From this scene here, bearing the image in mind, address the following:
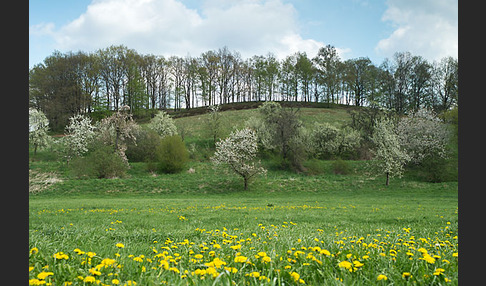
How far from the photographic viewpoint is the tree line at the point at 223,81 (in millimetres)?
61812

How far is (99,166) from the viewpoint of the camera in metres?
32.0

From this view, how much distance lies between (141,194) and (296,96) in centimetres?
6366

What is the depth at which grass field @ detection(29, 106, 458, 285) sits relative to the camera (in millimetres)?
2850

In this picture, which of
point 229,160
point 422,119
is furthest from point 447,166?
point 229,160

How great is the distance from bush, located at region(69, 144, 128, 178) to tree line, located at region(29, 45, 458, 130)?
116 feet

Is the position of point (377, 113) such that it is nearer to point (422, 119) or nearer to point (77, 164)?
point (422, 119)

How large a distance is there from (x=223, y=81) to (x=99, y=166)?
172 ft

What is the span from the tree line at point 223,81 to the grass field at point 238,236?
35559 millimetres

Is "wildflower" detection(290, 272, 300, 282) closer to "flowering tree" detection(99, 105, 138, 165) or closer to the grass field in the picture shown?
the grass field

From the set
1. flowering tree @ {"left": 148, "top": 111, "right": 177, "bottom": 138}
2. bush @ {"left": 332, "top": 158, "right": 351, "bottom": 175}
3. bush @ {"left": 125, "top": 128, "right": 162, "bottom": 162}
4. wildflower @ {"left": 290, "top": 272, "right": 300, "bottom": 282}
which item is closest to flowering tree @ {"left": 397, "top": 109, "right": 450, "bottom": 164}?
bush @ {"left": 332, "top": 158, "right": 351, "bottom": 175}

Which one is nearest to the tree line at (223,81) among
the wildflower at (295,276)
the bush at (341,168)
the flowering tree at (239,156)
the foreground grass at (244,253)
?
the bush at (341,168)

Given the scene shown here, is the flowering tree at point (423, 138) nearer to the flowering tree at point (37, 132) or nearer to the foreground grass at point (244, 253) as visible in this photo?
the foreground grass at point (244, 253)

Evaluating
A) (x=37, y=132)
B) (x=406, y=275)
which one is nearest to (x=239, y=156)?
(x=406, y=275)

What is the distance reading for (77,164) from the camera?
32000 mm
